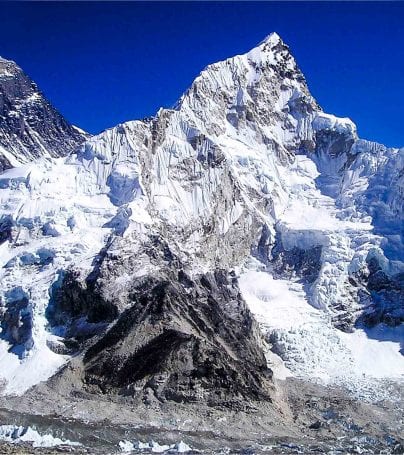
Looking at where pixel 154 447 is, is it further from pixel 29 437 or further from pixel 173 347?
pixel 173 347

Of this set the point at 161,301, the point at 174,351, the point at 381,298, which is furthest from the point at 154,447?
the point at 381,298

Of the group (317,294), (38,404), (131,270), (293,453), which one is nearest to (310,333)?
(317,294)

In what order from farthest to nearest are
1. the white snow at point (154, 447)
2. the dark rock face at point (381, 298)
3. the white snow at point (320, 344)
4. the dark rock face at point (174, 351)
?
the dark rock face at point (381, 298) < the white snow at point (320, 344) < the dark rock face at point (174, 351) < the white snow at point (154, 447)

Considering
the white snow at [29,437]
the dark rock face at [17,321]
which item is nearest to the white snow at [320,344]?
the dark rock face at [17,321]

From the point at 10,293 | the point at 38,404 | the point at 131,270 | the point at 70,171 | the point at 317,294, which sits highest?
the point at 70,171

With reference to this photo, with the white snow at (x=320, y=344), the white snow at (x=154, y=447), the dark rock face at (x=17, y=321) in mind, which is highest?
the white snow at (x=320, y=344)

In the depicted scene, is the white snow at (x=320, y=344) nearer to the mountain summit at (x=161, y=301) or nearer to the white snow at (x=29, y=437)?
the mountain summit at (x=161, y=301)

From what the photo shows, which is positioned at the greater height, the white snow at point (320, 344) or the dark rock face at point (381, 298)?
the dark rock face at point (381, 298)

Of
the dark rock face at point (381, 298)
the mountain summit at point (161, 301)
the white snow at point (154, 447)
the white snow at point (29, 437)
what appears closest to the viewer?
the white snow at point (154, 447)

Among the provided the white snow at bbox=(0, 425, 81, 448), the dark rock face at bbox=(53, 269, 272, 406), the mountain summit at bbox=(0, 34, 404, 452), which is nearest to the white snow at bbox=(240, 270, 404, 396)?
the mountain summit at bbox=(0, 34, 404, 452)

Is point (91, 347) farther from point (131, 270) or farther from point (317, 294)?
point (317, 294)
